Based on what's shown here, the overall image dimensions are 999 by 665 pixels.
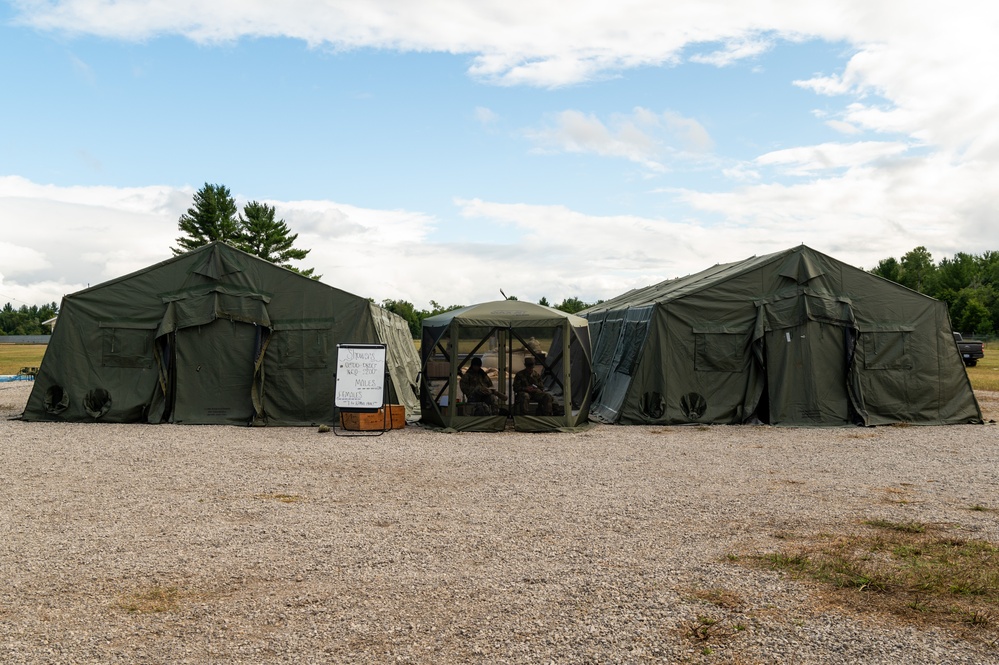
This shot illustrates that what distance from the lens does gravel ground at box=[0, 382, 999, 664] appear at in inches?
165

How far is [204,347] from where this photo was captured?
560 inches

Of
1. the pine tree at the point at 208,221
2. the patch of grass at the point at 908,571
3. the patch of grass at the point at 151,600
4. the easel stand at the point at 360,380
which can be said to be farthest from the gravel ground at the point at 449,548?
the pine tree at the point at 208,221

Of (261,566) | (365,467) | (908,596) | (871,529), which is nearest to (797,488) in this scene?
(871,529)

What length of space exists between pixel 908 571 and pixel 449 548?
11.0ft

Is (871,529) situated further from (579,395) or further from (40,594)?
(579,395)

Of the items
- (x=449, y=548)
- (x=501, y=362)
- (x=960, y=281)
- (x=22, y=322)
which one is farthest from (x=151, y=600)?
(x=22, y=322)

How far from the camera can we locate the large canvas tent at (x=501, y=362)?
13.6m

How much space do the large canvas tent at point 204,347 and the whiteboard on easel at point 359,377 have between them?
789 millimetres

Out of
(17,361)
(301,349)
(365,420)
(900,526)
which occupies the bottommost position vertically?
(900,526)

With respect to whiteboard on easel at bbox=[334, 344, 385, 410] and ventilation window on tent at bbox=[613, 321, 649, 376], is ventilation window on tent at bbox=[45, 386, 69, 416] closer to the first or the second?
whiteboard on easel at bbox=[334, 344, 385, 410]

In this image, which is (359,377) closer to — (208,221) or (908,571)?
(908,571)

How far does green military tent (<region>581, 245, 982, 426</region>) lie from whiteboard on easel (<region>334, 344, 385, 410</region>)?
4.61m

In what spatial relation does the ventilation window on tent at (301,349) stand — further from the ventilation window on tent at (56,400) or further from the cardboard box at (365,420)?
the ventilation window on tent at (56,400)

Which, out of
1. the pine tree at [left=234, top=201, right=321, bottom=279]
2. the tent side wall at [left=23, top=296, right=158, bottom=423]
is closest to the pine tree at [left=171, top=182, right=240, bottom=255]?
the pine tree at [left=234, top=201, right=321, bottom=279]
